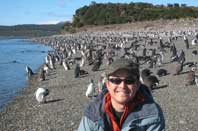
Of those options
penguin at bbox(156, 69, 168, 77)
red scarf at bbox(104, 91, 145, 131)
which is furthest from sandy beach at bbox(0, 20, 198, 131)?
red scarf at bbox(104, 91, 145, 131)

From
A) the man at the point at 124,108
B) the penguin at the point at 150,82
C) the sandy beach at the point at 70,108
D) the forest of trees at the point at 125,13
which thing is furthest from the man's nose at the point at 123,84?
the forest of trees at the point at 125,13

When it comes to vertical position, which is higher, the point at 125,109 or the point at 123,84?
the point at 123,84

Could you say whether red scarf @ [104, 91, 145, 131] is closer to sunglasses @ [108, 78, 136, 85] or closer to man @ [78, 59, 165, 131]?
man @ [78, 59, 165, 131]

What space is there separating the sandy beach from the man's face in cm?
788

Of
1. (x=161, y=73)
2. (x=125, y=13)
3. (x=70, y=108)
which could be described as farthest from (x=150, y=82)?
(x=125, y=13)

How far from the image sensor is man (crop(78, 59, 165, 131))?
12.5ft

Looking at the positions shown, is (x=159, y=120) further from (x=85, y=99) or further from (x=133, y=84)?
(x=85, y=99)

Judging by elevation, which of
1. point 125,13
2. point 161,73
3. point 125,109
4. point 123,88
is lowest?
point 125,13

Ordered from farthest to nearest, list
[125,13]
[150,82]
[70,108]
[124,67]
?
1. [125,13]
2. [150,82]
3. [70,108]
4. [124,67]

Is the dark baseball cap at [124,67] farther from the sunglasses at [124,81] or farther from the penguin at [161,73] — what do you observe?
the penguin at [161,73]

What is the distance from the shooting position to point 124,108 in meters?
3.88

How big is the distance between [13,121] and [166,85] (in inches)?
288

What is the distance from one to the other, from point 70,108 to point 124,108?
506 inches

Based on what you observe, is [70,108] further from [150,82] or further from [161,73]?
[161,73]
